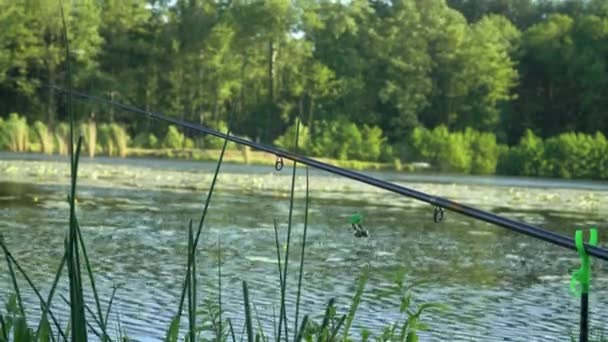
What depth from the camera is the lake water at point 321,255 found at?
16.5ft

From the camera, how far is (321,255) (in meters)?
7.36

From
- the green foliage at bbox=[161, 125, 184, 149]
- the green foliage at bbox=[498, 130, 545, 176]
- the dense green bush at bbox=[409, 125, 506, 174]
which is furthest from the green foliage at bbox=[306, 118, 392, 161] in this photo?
the green foliage at bbox=[161, 125, 184, 149]

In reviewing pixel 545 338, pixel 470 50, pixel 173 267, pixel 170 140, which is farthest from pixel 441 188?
pixel 470 50

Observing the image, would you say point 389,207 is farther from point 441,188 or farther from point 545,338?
point 545,338

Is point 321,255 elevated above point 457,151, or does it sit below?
below

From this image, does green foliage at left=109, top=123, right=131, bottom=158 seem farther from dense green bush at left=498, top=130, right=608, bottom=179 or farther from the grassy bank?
dense green bush at left=498, top=130, right=608, bottom=179

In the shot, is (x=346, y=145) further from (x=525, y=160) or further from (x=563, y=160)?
(x=563, y=160)

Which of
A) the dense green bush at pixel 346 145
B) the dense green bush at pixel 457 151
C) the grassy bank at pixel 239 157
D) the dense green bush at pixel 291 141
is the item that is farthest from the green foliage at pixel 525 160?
the dense green bush at pixel 291 141

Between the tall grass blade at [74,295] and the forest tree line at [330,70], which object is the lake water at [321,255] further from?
the forest tree line at [330,70]

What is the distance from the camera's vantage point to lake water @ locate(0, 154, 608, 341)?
5035 millimetres

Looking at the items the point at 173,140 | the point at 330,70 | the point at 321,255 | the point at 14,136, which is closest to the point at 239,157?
the point at 173,140

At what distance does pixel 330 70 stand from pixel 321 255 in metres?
30.7

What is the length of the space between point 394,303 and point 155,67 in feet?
107

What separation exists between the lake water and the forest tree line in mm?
22039
